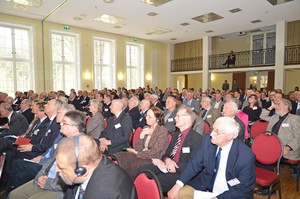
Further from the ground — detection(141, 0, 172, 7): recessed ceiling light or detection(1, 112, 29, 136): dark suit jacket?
detection(141, 0, 172, 7): recessed ceiling light

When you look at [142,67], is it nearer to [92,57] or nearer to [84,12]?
[92,57]

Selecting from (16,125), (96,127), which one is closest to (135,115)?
(96,127)

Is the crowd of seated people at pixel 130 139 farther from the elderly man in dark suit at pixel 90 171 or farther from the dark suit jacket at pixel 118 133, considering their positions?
the elderly man in dark suit at pixel 90 171

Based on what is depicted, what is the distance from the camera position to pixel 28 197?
221cm

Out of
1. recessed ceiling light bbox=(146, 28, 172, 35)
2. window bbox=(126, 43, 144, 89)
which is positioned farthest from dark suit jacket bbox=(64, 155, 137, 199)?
window bbox=(126, 43, 144, 89)

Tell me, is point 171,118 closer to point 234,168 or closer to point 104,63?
point 234,168

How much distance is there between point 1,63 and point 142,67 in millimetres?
8298

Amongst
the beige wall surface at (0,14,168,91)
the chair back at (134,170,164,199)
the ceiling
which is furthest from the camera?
the beige wall surface at (0,14,168,91)

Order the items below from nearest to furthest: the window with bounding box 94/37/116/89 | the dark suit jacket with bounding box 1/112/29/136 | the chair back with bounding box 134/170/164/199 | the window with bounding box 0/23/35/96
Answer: the chair back with bounding box 134/170/164/199 → the dark suit jacket with bounding box 1/112/29/136 → the window with bounding box 0/23/35/96 → the window with bounding box 94/37/116/89

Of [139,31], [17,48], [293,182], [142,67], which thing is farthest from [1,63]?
[293,182]

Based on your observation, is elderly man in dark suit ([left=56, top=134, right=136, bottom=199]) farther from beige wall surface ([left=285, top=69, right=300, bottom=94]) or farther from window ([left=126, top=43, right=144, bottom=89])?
beige wall surface ([left=285, top=69, right=300, bottom=94])

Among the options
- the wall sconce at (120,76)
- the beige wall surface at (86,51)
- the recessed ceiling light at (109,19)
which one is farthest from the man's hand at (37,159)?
the wall sconce at (120,76)

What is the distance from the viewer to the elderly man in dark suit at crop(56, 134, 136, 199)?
3.84ft

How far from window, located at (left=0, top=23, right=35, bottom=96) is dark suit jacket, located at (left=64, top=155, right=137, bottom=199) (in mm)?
11064
